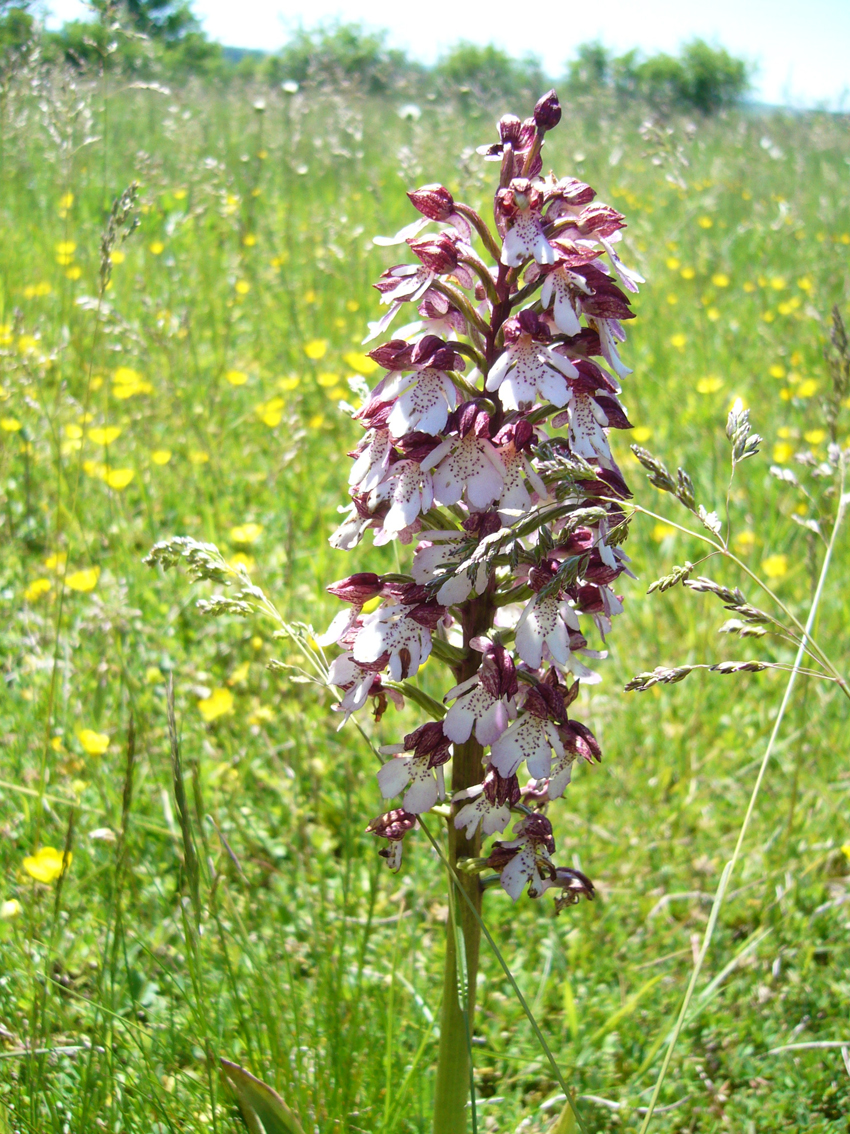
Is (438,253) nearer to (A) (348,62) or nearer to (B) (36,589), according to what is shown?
(B) (36,589)

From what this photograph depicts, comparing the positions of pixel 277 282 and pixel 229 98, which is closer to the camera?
pixel 277 282

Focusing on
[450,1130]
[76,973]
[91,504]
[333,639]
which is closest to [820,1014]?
[450,1130]

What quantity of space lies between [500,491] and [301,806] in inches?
60.9

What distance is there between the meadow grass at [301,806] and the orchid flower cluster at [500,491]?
370 millimetres

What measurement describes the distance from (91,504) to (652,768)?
237 centimetres

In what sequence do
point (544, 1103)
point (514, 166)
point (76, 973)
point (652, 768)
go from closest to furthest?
point (514, 166) < point (544, 1103) < point (76, 973) < point (652, 768)

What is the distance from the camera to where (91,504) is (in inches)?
140

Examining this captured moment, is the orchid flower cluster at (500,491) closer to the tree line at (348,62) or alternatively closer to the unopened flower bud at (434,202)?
the unopened flower bud at (434,202)

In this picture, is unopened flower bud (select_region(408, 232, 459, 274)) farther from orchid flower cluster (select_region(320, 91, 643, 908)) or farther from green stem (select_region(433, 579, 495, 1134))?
green stem (select_region(433, 579, 495, 1134))

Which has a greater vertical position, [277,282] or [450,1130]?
[277,282]

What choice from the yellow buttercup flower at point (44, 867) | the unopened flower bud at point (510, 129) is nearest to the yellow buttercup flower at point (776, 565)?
the unopened flower bud at point (510, 129)

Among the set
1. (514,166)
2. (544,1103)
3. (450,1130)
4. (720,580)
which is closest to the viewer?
(514,166)

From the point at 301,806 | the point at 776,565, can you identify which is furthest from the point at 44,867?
the point at 776,565

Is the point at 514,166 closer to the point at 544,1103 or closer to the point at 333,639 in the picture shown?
the point at 333,639
